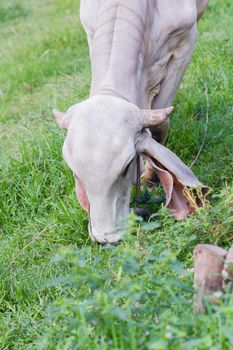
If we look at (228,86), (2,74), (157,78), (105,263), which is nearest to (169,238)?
(105,263)

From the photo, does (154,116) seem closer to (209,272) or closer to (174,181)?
(174,181)

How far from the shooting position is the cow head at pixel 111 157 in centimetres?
389

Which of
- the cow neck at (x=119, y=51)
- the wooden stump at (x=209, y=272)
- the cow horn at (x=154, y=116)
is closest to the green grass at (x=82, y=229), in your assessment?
the wooden stump at (x=209, y=272)

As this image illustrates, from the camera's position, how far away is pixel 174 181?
4.18m

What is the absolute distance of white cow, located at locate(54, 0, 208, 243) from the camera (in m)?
3.92

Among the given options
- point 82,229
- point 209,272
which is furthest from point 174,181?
point 209,272

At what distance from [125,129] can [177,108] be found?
6.53 feet

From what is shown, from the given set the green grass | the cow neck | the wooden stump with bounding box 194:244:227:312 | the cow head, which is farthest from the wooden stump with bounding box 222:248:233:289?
the cow neck

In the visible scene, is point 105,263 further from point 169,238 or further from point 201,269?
point 201,269

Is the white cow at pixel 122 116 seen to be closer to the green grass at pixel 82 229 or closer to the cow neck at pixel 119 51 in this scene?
the cow neck at pixel 119 51

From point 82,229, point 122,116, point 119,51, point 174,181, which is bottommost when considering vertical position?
point 82,229

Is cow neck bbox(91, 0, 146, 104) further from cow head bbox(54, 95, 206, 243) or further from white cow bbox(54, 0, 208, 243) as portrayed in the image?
cow head bbox(54, 95, 206, 243)

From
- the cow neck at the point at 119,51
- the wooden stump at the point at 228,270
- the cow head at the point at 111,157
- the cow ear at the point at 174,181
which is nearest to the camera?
the wooden stump at the point at 228,270

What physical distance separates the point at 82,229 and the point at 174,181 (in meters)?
0.68
